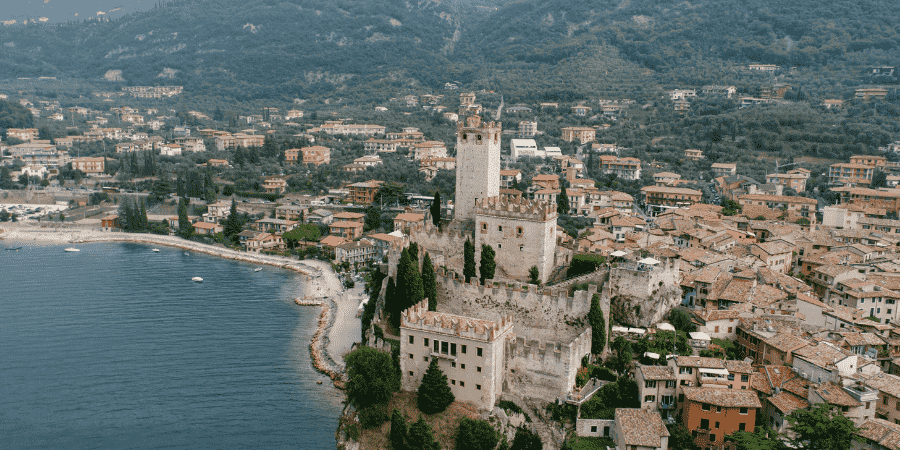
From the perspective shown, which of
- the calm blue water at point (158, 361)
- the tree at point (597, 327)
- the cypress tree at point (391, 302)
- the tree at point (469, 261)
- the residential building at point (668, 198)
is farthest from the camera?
the residential building at point (668, 198)

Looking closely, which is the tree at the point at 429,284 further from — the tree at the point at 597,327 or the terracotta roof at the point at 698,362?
the terracotta roof at the point at 698,362

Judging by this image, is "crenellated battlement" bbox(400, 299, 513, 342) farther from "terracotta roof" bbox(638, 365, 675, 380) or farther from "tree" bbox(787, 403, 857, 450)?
"tree" bbox(787, 403, 857, 450)

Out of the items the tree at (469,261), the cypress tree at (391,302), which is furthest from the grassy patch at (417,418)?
the tree at (469,261)

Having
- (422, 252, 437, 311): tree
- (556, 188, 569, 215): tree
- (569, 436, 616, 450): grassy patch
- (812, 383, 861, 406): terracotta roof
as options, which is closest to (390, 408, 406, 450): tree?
(422, 252, 437, 311): tree

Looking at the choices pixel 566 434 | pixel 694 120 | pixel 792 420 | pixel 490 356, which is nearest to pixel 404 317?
pixel 490 356

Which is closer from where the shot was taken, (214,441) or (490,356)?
(490,356)

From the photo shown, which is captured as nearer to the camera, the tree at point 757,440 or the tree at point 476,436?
the tree at point 757,440

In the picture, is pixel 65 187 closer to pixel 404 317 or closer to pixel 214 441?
pixel 214 441
